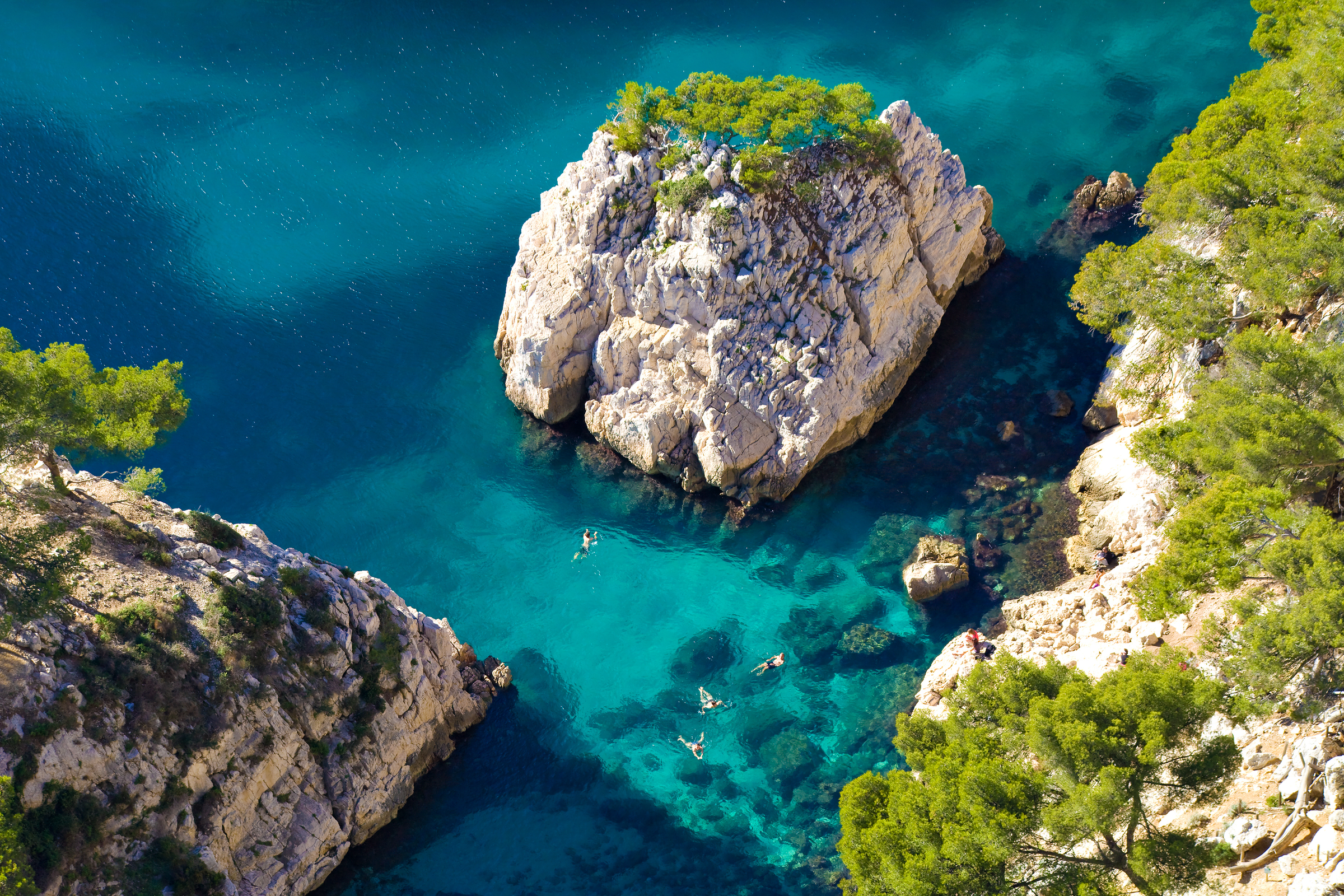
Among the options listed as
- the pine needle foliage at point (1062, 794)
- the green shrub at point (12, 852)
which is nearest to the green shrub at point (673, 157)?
A: the pine needle foliage at point (1062, 794)

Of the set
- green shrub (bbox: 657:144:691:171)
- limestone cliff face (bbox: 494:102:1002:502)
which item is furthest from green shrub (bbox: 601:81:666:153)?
green shrub (bbox: 657:144:691:171)

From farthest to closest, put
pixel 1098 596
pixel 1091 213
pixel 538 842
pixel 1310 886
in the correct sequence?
pixel 1091 213
pixel 1098 596
pixel 538 842
pixel 1310 886

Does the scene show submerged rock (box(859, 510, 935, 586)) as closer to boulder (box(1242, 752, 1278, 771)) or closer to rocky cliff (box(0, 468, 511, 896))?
boulder (box(1242, 752, 1278, 771))

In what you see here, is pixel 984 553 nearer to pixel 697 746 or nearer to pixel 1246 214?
pixel 697 746

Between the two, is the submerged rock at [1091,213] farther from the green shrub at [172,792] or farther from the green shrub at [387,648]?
the green shrub at [172,792]

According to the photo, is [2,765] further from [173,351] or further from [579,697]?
[173,351]

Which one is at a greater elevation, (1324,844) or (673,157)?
(673,157)

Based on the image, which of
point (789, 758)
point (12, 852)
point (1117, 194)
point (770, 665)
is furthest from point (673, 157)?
point (12, 852)
